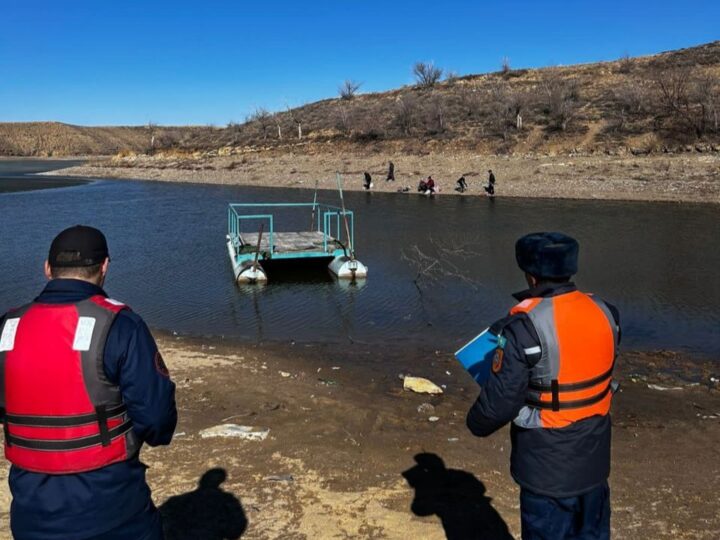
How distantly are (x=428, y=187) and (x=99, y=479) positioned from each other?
36893mm

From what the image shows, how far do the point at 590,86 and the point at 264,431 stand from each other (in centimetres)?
6317

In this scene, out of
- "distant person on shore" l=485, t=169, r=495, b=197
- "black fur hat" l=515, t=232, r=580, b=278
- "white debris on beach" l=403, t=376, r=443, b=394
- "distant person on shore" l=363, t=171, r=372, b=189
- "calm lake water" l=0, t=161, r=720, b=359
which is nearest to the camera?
"black fur hat" l=515, t=232, r=580, b=278

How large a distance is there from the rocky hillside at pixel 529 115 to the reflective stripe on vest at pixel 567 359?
137 feet

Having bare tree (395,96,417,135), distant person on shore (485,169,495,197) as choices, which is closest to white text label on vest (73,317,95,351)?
distant person on shore (485,169,495,197)

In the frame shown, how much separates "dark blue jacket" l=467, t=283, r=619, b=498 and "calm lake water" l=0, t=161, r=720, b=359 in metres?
7.70

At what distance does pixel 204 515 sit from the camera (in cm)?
471

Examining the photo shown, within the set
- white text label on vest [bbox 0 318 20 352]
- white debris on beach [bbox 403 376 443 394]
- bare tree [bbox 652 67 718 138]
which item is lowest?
white debris on beach [bbox 403 376 443 394]

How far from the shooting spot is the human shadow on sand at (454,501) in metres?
4.51

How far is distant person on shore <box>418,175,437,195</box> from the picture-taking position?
3838cm

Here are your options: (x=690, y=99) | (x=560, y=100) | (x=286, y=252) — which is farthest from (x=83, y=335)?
(x=560, y=100)

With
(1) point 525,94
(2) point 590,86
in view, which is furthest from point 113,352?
(2) point 590,86

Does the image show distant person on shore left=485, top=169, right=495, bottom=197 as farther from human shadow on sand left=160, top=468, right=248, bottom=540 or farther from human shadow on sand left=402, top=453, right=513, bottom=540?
human shadow on sand left=160, top=468, right=248, bottom=540

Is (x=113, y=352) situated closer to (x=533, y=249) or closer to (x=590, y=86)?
(x=533, y=249)

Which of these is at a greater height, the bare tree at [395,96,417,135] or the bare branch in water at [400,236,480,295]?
the bare tree at [395,96,417,135]
